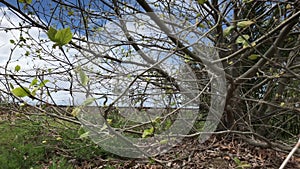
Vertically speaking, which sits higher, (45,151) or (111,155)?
(45,151)

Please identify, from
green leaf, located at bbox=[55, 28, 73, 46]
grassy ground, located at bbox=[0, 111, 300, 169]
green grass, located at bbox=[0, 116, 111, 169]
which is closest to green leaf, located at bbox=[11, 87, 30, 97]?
green leaf, located at bbox=[55, 28, 73, 46]

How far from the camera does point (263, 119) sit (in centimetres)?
311

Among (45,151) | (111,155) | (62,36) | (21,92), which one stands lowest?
(111,155)

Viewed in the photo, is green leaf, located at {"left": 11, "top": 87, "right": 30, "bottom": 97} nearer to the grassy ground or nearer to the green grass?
the grassy ground

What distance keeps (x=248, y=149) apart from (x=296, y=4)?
1.95 metres

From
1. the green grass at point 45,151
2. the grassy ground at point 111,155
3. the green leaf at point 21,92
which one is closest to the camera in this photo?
the green leaf at point 21,92

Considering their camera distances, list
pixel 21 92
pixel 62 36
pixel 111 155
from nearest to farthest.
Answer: pixel 62 36 → pixel 21 92 → pixel 111 155

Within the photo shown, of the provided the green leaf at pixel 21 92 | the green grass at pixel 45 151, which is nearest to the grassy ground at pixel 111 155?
the green grass at pixel 45 151

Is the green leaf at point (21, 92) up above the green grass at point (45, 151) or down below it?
above

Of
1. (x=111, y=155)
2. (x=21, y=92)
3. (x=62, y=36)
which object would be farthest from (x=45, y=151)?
(x=62, y=36)

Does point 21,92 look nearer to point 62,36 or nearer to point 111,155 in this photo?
point 62,36

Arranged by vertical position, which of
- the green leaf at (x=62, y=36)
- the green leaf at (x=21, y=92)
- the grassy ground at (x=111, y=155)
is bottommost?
the grassy ground at (x=111, y=155)

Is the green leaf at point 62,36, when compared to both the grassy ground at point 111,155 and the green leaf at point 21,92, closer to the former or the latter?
the green leaf at point 21,92

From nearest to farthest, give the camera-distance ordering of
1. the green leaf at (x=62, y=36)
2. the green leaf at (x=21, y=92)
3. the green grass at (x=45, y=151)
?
the green leaf at (x=62, y=36) → the green leaf at (x=21, y=92) → the green grass at (x=45, y=151)
